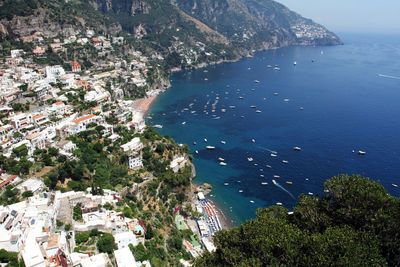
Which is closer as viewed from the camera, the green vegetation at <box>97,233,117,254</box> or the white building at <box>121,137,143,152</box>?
the green vegetation at <box>97,233,117,254</box>

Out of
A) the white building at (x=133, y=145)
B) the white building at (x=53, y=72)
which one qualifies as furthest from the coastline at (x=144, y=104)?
the white building at (x=133, y=145)

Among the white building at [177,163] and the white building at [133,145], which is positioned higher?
the white building at [133,145]

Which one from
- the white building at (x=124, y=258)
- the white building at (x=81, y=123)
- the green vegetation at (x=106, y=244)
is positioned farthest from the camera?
the white building at (x=81, y=123)

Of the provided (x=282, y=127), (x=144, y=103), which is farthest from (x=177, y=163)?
(x=144, y=103)

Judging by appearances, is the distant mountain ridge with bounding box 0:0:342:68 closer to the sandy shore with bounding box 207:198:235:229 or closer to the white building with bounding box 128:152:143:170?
the white building with bounding box 128:152:143:170

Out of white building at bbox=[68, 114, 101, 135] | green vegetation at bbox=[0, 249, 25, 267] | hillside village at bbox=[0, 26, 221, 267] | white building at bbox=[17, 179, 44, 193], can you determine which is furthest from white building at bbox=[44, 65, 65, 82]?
green vegetation at bbox=[0, 249, 25, 267]

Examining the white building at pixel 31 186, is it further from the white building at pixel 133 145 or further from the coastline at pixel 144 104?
the coastline at pixel 144 104
